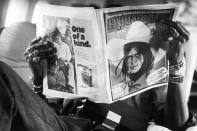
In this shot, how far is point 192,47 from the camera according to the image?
1.04 m

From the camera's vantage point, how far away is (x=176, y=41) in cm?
96

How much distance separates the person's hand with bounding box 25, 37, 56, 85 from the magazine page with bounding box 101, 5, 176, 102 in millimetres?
207

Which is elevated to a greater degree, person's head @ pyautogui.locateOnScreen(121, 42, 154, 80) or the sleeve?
person's head @ pyautogui.locateOnScreen(121, 42, 154, 80)

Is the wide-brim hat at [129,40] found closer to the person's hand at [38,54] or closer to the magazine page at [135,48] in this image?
the magazine page at [135,48]

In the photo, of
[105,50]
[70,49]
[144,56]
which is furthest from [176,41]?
[70,49]

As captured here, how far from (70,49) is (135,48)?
0.21 meters

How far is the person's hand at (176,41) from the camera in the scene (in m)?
0.94

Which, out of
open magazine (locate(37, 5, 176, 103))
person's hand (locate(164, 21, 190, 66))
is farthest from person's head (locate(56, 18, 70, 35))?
person's hand (locate(164, 21, 190, 66))

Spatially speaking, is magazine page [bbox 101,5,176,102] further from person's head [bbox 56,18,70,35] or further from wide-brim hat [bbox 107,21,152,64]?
person's head [bbox 56,18,70,35]

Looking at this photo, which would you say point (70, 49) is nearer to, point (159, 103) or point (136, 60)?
point (136, 60)

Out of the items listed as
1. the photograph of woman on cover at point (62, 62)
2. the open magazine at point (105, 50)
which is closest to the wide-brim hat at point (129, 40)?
the open magazine at point (105, 50)

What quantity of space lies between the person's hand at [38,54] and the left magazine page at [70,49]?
2cm

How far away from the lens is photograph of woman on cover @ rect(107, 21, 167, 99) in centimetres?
94

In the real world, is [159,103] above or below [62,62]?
below
